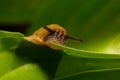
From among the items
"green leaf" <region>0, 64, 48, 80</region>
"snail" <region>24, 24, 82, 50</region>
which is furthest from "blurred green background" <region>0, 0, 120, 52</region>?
"green leaf" <region>0, 64, 48, 80</region>

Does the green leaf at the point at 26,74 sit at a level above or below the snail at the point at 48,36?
below

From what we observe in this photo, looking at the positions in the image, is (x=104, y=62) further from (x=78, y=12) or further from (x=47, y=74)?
(x=78, y=12)

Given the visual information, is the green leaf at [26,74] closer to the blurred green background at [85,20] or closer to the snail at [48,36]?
the snail at [48,36]

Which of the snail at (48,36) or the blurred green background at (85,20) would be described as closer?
the snail at (48,36)

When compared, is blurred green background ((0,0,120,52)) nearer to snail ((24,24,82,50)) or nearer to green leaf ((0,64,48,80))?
snail ((24,24,82,50))

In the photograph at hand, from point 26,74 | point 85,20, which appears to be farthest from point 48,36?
point 85,20

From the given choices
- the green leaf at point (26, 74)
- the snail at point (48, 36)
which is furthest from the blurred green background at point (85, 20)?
the green leaf at point (26, 74)

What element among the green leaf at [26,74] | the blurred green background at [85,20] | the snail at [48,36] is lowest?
the blurred green background at [85,20]

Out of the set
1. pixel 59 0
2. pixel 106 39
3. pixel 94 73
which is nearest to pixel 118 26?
pixel 106 39
